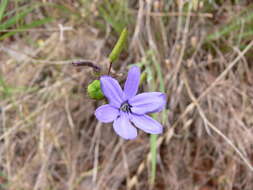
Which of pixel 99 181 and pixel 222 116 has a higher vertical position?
pixel 222 116

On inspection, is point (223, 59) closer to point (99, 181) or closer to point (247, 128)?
point (247, 128)

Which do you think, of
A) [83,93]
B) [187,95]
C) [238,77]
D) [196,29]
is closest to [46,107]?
[83,93]

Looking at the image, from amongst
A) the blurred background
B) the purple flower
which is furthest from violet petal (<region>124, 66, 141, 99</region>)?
the blurred background

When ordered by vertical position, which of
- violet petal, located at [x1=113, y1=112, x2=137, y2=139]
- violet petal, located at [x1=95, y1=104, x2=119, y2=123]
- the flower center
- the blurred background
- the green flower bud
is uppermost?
the green flower bud

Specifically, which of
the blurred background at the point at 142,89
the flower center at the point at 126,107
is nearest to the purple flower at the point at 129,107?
the flower center at the point at 126,107

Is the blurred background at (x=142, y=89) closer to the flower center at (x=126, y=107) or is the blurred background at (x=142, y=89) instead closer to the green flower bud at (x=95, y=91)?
the flower center at (x=126, y=107)

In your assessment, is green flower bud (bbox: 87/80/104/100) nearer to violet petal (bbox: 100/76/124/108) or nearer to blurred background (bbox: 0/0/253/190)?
violet petal (bbox: 100/76/124/108)

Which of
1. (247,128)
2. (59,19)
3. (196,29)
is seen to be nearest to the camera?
(247,128)
